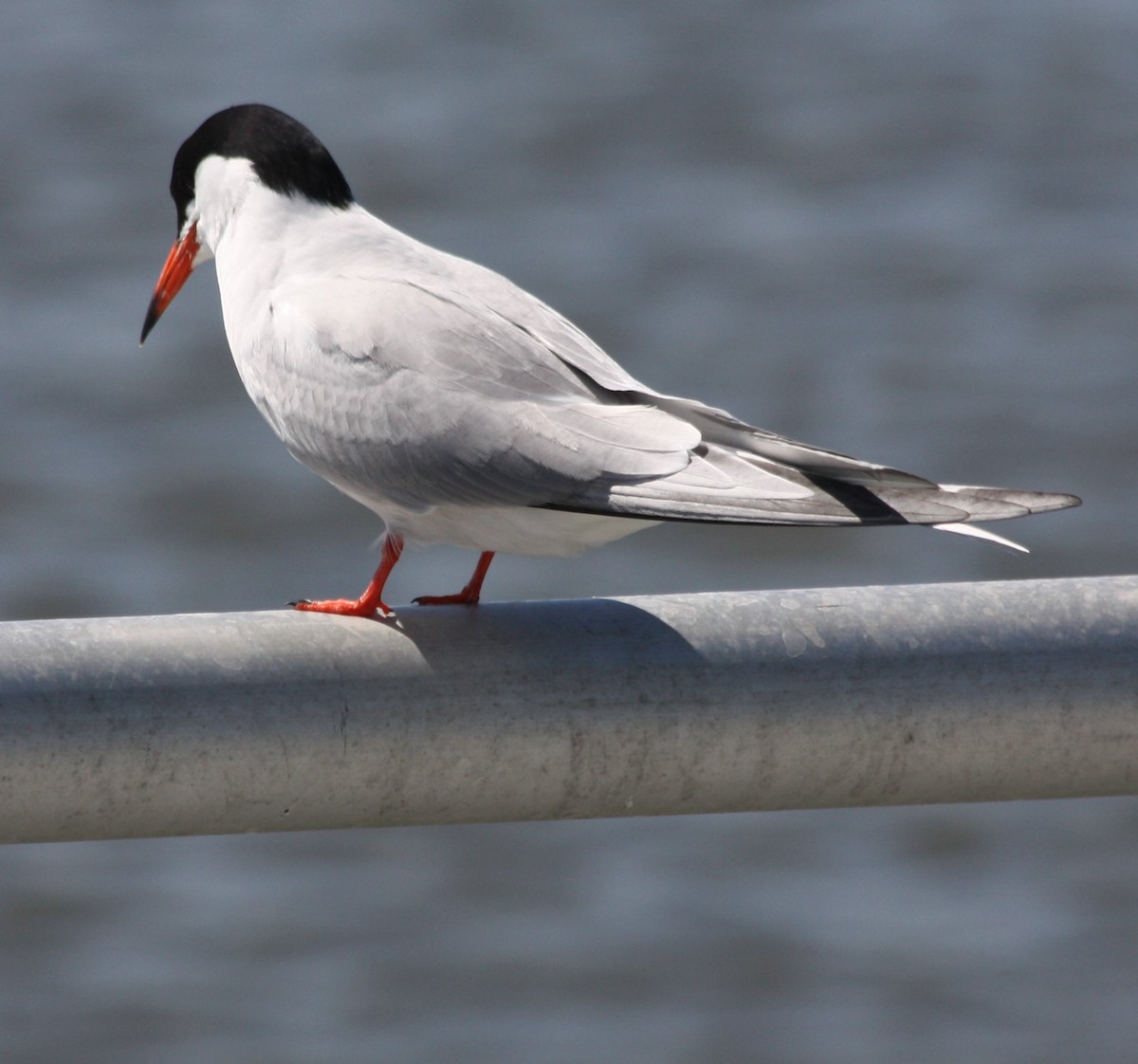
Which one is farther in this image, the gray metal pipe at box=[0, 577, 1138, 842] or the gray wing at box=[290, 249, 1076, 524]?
the gray wing at box=[290, 249, 1076, 524]

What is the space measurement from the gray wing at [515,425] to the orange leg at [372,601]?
160 millimetres

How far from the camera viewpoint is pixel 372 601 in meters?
3.55

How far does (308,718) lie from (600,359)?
1.66m

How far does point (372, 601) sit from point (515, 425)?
44 centimetres

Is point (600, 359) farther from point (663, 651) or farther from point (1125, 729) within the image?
point (1125, 729)

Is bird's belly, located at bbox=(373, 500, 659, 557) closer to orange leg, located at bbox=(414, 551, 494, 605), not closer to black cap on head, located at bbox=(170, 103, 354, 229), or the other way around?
orange leg, located at bbox=(414, 551, 494, 605)

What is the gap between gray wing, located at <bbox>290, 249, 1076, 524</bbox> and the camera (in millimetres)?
3219

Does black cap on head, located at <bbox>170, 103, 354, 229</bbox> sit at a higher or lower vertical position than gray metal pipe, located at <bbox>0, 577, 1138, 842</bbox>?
higher

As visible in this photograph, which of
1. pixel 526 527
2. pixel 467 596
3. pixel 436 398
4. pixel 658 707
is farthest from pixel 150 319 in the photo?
pixel 658 707

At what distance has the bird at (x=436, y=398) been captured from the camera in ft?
10.8

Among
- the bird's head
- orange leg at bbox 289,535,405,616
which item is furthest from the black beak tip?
orange leg at bbox 289,535,405,616

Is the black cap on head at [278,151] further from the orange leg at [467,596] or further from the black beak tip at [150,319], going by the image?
the orange leg at [467,596]

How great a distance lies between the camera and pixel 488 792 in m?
2.37

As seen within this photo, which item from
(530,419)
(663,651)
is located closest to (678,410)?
(530,419)
